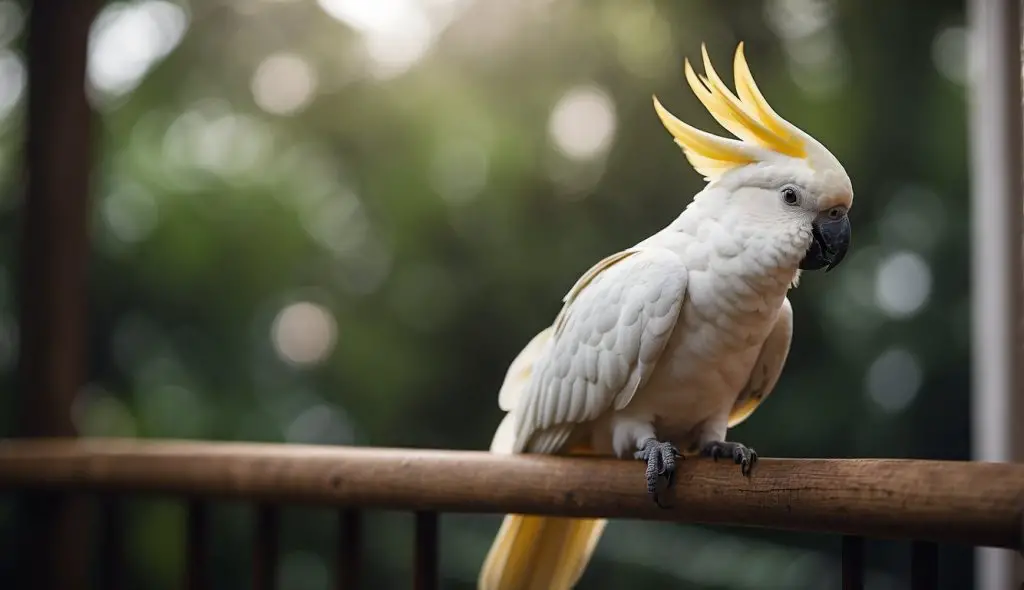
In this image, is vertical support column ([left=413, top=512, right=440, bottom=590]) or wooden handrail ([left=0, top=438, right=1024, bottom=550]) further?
vertical support column ([left=413, top=512, right=440, bottom=590])

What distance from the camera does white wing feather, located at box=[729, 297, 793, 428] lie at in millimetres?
1156

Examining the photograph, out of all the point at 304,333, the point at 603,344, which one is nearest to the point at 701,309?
the point at 603,344

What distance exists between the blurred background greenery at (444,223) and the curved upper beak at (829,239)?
0.79ft

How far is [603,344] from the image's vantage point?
3.61ft

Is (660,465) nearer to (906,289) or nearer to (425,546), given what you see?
(425,546)

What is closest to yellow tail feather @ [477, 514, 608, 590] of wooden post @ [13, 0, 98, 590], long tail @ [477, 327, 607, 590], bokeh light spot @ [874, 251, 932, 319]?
long tail @ [477, 327, 607, 590]

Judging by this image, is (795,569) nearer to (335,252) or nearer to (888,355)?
(888,355)

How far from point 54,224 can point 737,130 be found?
1.52 metres

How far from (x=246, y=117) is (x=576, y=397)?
132cm

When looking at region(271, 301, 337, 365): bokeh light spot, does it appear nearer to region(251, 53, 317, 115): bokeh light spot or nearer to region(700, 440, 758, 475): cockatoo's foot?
region(251, 53, 317, 115): bokeh light spot

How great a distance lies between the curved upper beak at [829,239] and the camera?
1.00 meters

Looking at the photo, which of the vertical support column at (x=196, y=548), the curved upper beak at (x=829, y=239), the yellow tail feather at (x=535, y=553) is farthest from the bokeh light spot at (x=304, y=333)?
the curved upper beak at (x=829, y=239)

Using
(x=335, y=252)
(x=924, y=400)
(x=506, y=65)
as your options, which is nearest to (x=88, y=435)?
(x=335, y=252)

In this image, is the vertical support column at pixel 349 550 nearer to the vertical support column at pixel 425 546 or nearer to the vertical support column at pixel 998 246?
the vertical support column at pixel 425 546
